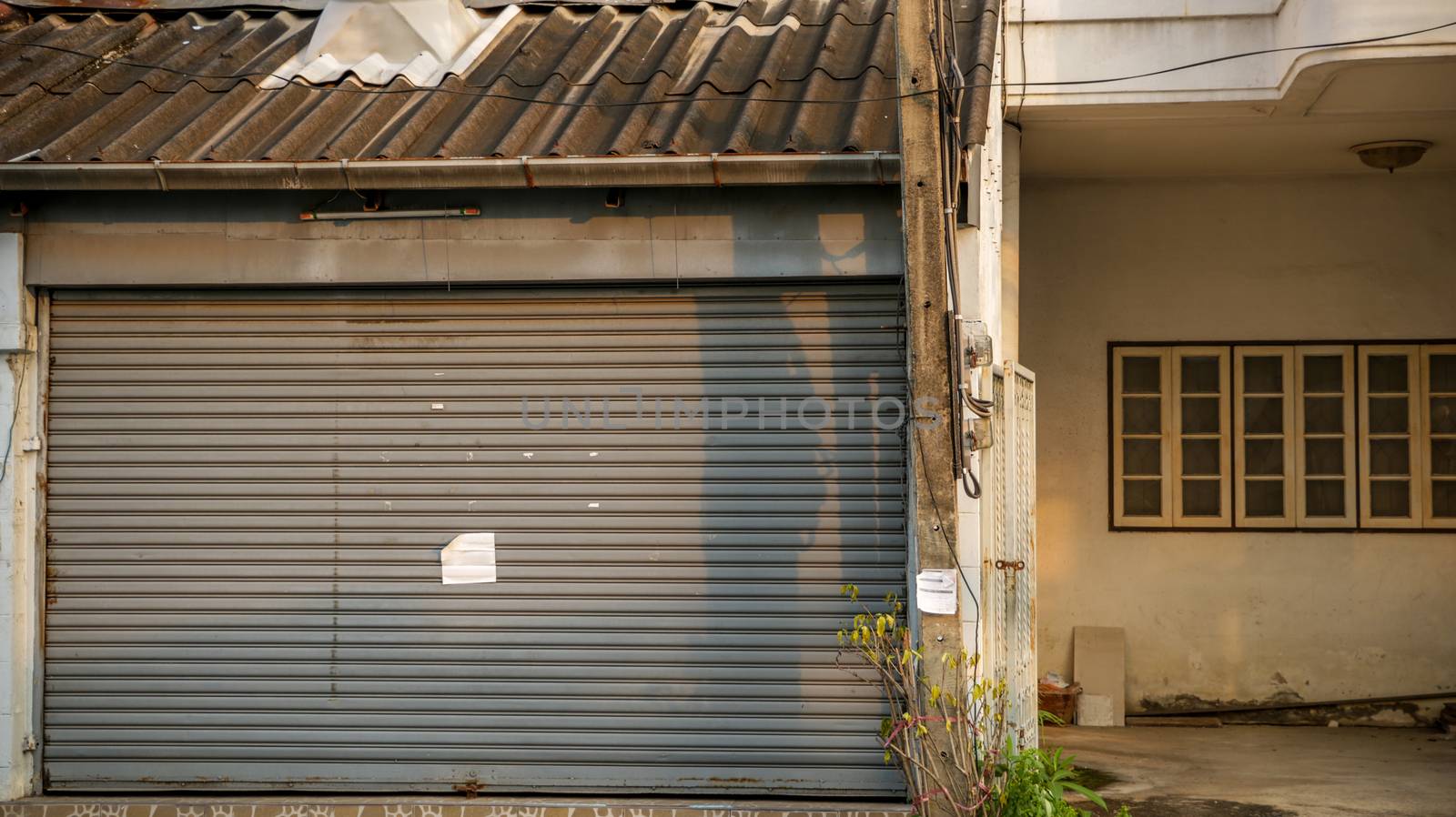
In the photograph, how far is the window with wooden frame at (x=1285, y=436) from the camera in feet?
36.5

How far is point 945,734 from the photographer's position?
6.24 meters

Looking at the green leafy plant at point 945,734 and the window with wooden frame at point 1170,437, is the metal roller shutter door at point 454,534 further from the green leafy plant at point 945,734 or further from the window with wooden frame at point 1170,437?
the window with wooden frame at point 1170,437

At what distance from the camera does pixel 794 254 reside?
24.3 ft

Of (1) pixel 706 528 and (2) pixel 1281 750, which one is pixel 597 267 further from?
(2) pixel 1281 750

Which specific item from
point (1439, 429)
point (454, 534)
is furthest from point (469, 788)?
point (1439, 429)

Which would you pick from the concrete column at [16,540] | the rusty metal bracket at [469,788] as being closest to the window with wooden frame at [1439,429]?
the rusty metal bracket at [469,788]

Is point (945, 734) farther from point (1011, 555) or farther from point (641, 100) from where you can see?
point (641, 100)

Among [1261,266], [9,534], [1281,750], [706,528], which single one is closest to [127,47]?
[9,534]

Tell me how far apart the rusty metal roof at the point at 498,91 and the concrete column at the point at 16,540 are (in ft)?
2.82

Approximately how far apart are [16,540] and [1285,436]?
9.43 meters

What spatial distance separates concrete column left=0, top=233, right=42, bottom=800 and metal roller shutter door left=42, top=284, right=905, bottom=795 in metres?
0.14

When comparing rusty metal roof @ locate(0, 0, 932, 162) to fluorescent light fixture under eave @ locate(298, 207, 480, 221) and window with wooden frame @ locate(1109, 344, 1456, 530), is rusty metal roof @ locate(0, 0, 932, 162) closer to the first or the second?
fluorescent light fixture under eave @ locate(298, 207, 480, 221)

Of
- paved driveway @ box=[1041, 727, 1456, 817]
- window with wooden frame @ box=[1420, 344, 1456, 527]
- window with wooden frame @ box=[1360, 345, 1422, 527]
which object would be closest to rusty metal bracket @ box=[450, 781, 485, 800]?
paved driveway @ box=[1041, 727, 1456, 817]

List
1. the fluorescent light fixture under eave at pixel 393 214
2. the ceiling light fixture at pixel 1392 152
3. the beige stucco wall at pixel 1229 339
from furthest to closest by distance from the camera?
1. the beige stucco wall at pixel 1229 339
2. the ceiling light fixture at pixel 1392 152
3. the fluorescent light fixture under eave at pixel 393 214
